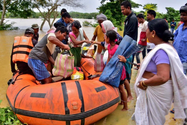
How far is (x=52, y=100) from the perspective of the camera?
2.36m

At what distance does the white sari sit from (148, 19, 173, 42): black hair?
105 millimetres

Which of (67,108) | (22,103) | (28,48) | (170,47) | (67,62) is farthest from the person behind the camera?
(28,48)

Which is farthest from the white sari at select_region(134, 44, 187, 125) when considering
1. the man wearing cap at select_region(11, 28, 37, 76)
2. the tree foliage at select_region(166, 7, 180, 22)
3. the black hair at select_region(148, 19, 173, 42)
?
the tree foliage at select_region(166, 7, 180, 22)

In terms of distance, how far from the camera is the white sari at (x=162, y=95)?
160 cm

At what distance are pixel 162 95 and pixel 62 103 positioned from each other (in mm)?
1363

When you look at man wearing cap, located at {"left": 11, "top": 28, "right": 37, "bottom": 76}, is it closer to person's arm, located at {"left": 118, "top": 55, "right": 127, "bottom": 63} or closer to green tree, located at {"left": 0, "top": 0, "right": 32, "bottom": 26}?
person's arm, located at {"left": 118, "top": 55, "right": 127, "bottom": 63}

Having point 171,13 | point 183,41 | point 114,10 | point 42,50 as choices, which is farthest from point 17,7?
point 171,13

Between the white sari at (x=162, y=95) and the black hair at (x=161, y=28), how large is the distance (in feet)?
0.34

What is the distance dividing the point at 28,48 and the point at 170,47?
2954 millimetres

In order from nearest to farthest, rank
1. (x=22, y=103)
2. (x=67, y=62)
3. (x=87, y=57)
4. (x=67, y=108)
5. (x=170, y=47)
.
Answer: (x=170, y=47) → (x=67, y=108) → (x=22, y=103) → (x=67, y=62) → (x=87, y=57)

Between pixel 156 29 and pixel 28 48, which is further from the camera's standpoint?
pixel 28 48

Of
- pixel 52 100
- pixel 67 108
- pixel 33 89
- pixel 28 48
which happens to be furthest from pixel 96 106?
pixel 28 48

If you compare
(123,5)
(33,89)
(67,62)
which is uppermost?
(123,5)

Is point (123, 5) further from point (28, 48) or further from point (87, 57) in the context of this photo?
point (28, 48)
